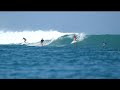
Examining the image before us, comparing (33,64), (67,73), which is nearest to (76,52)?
(33,64)

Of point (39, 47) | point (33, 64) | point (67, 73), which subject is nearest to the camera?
point (67, 73)

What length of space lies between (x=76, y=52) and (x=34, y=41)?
41.2 inches

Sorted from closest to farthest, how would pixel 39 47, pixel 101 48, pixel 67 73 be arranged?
pixel 67 73 < pixel 101 48 < pixel 39 47

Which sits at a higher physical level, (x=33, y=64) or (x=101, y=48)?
(x=101, y=48)
